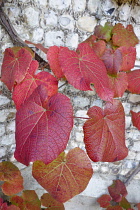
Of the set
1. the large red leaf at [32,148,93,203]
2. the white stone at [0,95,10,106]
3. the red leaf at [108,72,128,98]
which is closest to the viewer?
the large red leaf at [32,148,93,203]

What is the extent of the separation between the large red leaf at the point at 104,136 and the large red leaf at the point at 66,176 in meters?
0.25

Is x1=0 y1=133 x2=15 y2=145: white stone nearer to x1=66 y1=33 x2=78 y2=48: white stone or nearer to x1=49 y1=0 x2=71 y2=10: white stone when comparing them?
x1=66 y1=33 x2=78 y2=48: white stone

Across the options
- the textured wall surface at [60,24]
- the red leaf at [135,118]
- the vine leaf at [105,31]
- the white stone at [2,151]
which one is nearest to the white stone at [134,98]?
the textured wall surface at [60,24]

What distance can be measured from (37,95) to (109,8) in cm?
110

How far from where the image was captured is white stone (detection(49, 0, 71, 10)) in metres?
1.58

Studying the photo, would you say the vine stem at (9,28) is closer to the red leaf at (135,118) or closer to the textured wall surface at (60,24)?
the textured wall surface at (60,24)

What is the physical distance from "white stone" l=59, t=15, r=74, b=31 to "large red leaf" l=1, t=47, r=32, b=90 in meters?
0.57

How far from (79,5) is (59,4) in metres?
0.16

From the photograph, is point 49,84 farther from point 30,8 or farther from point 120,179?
point 120,179

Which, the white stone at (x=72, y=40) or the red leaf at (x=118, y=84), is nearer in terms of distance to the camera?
the red leaf at (x=118, y=84)

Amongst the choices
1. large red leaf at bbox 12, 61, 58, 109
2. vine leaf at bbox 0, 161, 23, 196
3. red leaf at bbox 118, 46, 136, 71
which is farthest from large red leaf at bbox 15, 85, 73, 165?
vine leaf at bbox 0, 161, 23, 196

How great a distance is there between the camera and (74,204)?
2.40m

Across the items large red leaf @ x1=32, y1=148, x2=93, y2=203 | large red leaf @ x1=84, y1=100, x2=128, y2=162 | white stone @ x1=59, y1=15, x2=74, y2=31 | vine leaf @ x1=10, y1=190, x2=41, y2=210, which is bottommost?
vine leaf @ x1=10, y1=190, x2=41, y2=210

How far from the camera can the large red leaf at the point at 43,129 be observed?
2.83 ft
